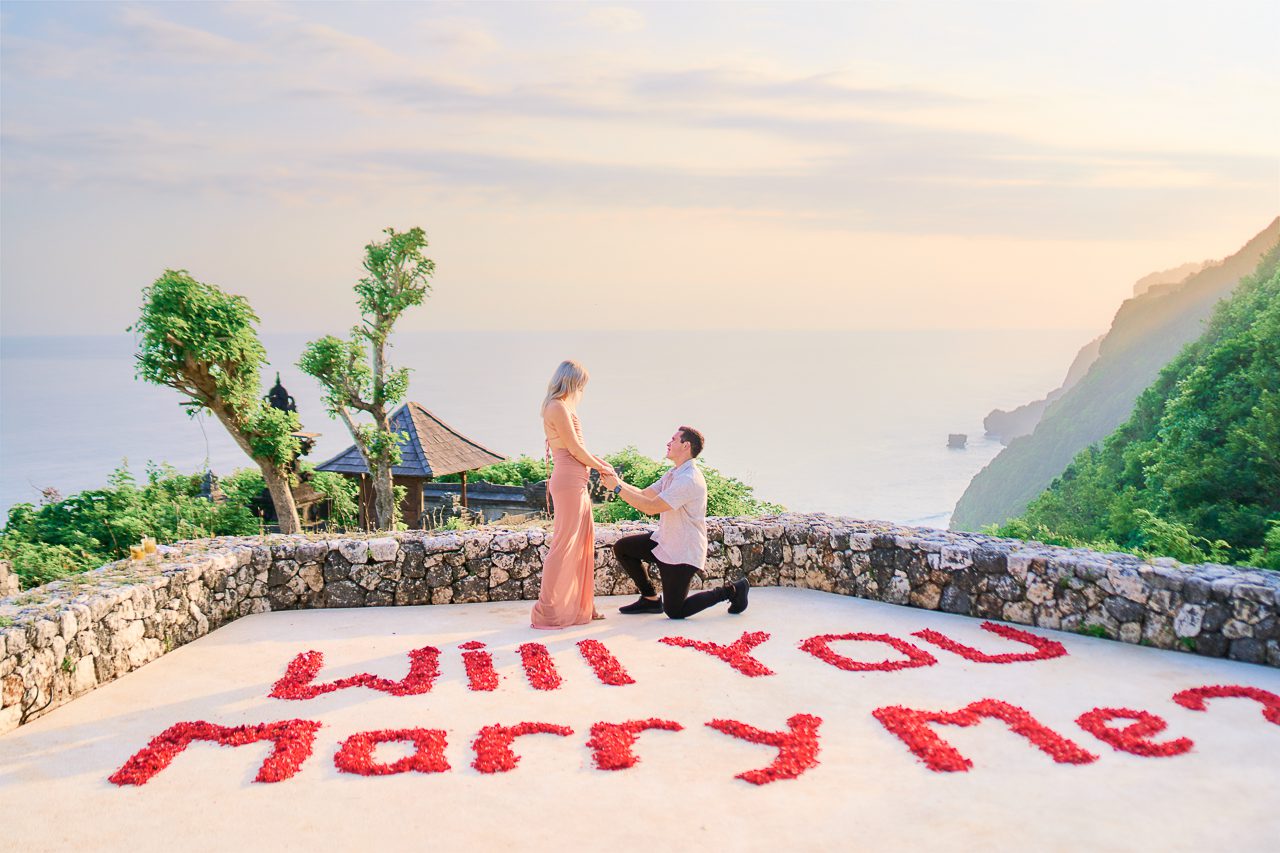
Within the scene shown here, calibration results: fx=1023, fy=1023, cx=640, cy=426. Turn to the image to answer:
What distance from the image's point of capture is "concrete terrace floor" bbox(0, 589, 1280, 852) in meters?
5.49

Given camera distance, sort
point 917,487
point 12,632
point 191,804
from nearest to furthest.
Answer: point 191,804, point 12,632, point 917,487

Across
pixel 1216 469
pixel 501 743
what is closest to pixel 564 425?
pixel 501 743

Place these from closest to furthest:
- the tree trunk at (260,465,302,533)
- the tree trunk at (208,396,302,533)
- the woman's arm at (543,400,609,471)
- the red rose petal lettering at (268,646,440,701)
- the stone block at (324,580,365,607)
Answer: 1. the red rose petal lettering at (268,646,440,701)
2. the woman's arm at (543,400,609,471)
3. the stone block at (324,580,365,607)
4. the tree trunk at (208,396,302,533)
5. the tree trunk at (260,465,302,533)

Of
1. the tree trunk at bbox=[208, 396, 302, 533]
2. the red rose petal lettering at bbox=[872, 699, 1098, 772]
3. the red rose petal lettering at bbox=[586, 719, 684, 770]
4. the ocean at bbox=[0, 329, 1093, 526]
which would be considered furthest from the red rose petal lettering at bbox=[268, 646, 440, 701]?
the ocean at bbox=[0, 329, 1093, 526]

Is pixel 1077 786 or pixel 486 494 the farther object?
pixel 486 494

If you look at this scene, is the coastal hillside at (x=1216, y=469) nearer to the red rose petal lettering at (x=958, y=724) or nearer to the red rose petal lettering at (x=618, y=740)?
the red rose petal lettering at (x=958, y=724)

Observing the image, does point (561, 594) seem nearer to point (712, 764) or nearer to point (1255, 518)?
point (712, 764)

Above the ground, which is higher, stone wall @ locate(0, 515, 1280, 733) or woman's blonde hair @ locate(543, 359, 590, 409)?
woman's blonde hair @ locate(543, 359, 590, 409)

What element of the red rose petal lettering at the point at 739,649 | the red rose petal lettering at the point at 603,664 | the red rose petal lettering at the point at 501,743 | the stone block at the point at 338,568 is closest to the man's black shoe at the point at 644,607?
the red rose petal lettering at the point at 739,649

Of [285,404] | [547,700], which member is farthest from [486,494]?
[547,700]

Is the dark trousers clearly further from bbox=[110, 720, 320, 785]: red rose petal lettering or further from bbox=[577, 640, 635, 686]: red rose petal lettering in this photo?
bbox=[110, 720, 320, 785]: red rose petal lettering

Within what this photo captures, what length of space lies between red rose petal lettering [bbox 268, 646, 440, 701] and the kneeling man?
7.23ft

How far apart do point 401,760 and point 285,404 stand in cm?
1372

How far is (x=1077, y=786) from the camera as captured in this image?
596cm
